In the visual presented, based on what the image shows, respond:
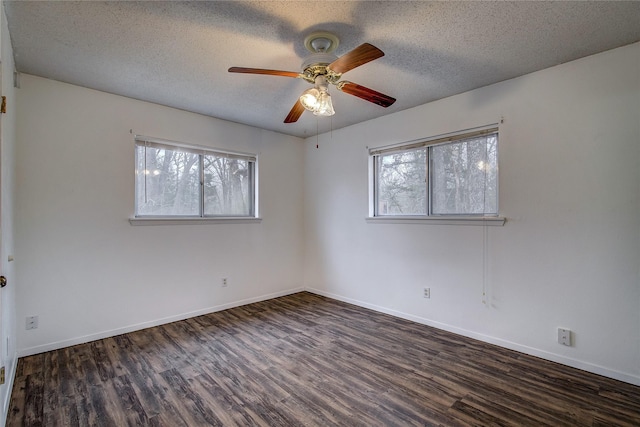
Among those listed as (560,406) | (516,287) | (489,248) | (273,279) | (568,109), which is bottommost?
(560,406)

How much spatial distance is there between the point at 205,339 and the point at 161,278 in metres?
0.91

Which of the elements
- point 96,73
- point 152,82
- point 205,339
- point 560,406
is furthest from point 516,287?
point 96,73

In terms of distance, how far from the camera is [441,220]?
3219 millimetres

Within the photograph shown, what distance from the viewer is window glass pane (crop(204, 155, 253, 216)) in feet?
12.6

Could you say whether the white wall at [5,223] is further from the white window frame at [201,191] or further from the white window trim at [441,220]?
the white window trim at [441,220]

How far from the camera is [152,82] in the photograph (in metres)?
2.79

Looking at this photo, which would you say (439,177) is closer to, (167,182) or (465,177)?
(465,177)

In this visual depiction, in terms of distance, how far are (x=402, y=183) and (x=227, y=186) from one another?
229 cm

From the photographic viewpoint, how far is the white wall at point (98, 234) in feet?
8.66

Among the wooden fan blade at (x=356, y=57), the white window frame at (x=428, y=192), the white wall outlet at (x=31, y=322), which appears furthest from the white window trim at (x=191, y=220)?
the wooden fan blade at (x=356, y=57)

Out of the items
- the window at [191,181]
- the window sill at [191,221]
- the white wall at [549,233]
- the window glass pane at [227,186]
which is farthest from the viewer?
the window glass pane at [227,186]

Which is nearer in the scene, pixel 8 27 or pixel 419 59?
pixel 8 27

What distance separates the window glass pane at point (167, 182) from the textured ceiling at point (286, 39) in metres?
0.72

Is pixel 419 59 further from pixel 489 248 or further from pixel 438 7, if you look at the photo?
pixel 489 248
